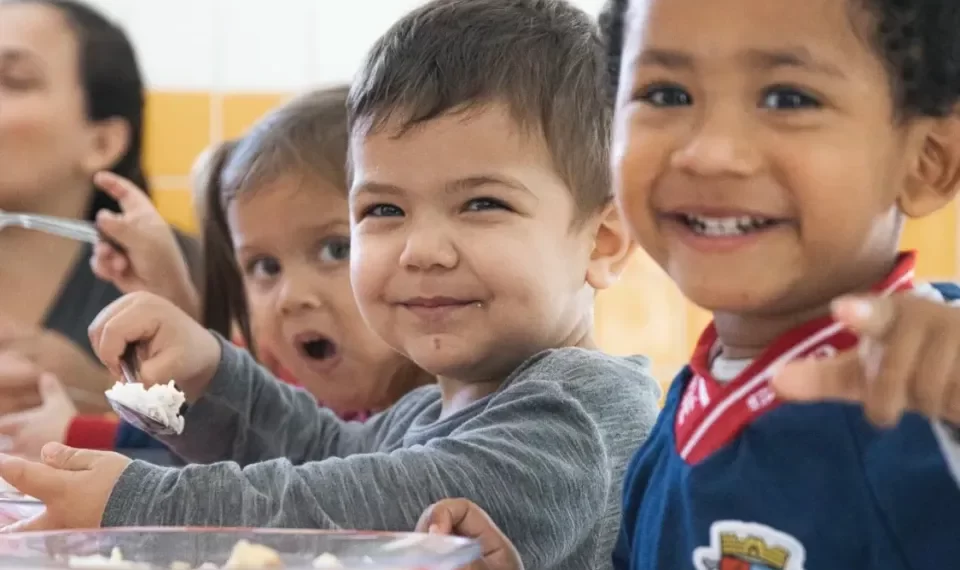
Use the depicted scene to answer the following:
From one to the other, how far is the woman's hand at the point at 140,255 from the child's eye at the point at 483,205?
57 cm

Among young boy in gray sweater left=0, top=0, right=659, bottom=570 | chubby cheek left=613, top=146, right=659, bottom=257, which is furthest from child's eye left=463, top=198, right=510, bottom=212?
chubby cheek left=613, top=146, right=659, bottom=257

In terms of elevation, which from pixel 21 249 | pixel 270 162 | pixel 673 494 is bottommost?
pixel 21 249

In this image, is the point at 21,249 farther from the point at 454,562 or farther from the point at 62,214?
the point at 454,562

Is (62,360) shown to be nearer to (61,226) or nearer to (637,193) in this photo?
(61,226)

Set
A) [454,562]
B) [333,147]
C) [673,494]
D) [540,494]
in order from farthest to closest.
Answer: [333,147]
[540,494]
[673,494]
[454,562]

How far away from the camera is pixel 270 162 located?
1.32 metres

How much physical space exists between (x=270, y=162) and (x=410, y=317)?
0.38 meters

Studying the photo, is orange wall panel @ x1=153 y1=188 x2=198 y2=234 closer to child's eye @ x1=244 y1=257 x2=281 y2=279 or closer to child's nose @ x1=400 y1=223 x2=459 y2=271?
child's eye @ x1=244 y1=257 x2=281 y2=279

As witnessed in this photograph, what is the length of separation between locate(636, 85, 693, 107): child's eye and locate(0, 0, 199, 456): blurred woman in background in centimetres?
101

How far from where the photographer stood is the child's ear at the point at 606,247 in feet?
3.53

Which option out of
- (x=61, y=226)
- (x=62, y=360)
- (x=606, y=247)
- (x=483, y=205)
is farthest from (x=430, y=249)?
(x=62, y=360)

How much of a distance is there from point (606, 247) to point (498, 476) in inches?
11.0

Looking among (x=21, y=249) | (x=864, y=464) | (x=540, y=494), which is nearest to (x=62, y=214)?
(x=21, y=249)

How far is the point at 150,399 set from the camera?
1.03 m
